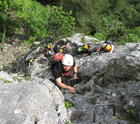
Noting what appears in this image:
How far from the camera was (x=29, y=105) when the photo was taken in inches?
160

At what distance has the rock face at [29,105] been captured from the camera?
381 centimetres

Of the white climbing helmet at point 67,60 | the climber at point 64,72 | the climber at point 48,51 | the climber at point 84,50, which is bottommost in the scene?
the climber at point 48,51

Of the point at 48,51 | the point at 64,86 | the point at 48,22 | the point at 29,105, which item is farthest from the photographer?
the point at 48,22

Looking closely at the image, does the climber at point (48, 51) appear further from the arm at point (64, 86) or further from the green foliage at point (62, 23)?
the arm at point (64, 86)

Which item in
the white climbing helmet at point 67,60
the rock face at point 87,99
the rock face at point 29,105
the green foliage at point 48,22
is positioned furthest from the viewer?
the green foliage at point 48,22

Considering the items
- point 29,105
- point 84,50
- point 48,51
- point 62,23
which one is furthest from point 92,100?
point 62,23

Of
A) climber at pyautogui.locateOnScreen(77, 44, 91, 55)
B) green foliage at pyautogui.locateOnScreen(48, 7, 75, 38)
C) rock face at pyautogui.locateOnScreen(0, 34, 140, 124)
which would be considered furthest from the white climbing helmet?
green foliage at pyautogui.locateOnScreen(48, 7, 75, 38)

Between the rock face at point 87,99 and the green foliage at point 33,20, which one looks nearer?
the rock face at point 87,99

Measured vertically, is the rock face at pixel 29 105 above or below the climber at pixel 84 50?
above

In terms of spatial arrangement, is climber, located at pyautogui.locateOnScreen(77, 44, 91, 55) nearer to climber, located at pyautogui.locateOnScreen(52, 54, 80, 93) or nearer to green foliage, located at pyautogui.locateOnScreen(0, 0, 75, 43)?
climber, located at pyautogui.locateOnScreen(52, 54, 80, 93)

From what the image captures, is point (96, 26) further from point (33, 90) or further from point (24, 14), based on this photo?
point (33, 90)

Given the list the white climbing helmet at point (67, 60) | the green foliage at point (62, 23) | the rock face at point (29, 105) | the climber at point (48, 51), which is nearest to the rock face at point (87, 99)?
the rock face at point (29, 105)

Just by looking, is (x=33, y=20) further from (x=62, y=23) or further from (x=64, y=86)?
(x=64, y=86)

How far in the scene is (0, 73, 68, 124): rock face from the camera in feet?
12.5
